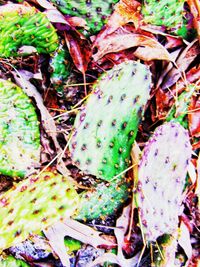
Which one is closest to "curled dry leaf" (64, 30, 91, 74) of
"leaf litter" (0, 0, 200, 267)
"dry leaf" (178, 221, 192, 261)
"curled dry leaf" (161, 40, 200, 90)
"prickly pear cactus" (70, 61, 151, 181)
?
"leaf litter" (0, 0, 200, 267)

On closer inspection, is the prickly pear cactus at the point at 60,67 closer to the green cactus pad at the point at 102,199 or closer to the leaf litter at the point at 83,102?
the leaf litter at the point at 83,102

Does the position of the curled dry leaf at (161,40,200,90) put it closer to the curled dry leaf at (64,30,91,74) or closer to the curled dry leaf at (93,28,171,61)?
the curled dry leaf at (93,28,171,61)

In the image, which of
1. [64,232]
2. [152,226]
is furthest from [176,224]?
[64,232]

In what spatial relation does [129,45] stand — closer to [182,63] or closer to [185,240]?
[182,63]

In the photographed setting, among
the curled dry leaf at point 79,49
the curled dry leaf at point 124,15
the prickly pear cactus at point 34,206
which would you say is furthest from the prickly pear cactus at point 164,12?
the prickly pear cactus at point 34,206

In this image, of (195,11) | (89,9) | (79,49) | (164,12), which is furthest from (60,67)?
(195,11)

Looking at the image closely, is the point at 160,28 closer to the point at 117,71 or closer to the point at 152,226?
the point at 117,71
